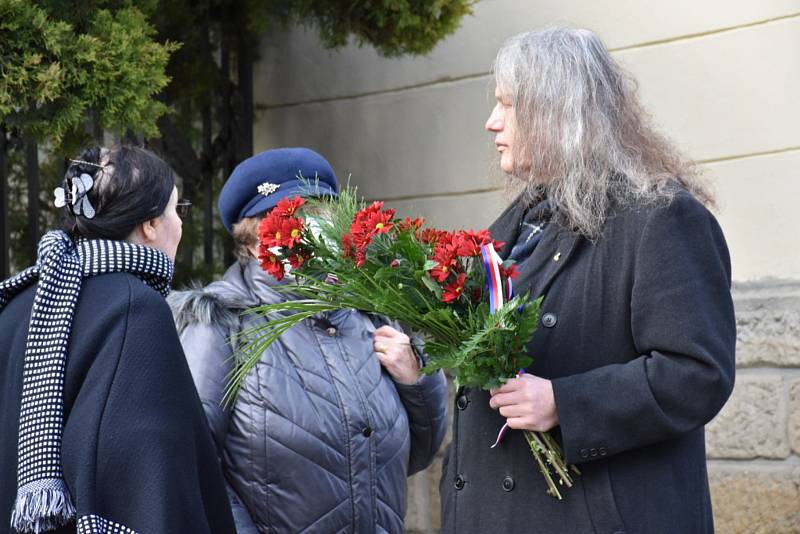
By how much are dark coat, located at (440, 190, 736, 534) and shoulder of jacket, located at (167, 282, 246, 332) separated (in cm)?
96

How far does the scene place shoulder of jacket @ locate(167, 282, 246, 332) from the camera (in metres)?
3.20

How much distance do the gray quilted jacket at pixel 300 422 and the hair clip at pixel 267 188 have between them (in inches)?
8.8

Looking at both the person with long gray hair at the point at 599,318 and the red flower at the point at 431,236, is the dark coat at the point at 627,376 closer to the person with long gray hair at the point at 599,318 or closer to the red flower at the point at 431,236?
the person with long gray hair at the point at 599,318

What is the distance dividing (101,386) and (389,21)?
2617 millimetres

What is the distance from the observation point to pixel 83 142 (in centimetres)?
410

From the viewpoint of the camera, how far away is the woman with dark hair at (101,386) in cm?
248

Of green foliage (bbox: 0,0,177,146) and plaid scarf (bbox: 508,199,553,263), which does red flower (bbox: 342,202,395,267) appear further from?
green foliage (bbox: 0,0,177,146)

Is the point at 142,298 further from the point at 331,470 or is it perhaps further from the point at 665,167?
the point at 665,167

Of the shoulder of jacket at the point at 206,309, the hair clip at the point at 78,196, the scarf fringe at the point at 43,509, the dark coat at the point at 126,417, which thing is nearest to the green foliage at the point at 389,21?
the shoulder of jacket at the point at 206,309

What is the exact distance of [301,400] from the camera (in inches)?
125

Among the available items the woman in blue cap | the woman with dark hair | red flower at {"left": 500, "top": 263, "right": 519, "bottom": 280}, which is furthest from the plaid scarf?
the woman with dark hair

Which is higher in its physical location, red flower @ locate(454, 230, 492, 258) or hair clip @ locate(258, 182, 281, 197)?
hair clip @ locate(258, 182, 281, 197)

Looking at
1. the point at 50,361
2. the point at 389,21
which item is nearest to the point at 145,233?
the point at 50,361

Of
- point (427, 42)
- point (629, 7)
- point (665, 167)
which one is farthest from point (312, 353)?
point (629, 7)
